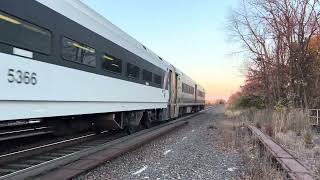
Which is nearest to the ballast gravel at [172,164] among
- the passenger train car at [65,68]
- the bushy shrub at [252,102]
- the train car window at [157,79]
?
the passenger train car at [65,68]

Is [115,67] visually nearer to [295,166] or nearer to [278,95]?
[295,166]

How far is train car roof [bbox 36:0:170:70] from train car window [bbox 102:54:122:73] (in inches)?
20.6

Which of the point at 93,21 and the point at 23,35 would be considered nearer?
the point at 23,35

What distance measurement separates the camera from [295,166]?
852cm

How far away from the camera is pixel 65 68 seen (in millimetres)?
9328

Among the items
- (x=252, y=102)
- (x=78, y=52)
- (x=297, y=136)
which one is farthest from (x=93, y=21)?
(x=252, y=102)

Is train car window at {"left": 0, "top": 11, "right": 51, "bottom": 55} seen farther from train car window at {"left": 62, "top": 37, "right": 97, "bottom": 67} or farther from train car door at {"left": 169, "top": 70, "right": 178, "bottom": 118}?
train car door at {"left": 169, "top": 70, "right": 178, "bottom": 118}

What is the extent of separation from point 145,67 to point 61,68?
344 inches

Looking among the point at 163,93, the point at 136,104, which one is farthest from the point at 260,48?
the point at 136,104

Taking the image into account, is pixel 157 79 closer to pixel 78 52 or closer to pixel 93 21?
pixel 93 21

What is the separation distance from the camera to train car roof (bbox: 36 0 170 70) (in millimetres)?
9305

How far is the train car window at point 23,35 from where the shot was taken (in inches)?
284

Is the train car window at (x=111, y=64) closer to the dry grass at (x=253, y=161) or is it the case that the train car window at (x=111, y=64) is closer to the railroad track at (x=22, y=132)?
the railroad track at (x=22, y=132)

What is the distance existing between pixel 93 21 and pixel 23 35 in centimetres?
370
